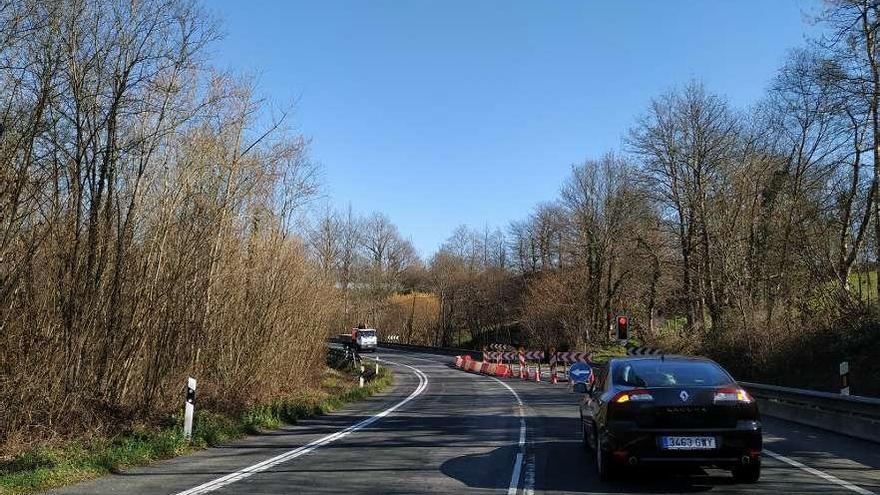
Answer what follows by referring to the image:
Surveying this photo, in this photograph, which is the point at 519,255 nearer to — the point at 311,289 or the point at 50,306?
the point at 311,289

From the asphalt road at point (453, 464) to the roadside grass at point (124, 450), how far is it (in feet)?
1.16

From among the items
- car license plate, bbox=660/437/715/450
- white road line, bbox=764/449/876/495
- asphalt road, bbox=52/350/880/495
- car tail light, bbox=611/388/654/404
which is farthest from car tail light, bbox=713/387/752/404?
white road line, bbox=764/449/876/495

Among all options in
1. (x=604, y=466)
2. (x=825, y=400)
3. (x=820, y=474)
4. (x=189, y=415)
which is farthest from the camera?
(x=825, y=400)

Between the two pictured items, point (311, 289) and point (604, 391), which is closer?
point (604, 391)

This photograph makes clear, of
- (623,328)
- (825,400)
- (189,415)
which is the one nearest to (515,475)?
(189,415)

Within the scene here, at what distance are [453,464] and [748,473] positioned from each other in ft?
12.6

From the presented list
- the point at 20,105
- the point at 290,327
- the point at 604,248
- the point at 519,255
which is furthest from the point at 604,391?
the point at 519,255

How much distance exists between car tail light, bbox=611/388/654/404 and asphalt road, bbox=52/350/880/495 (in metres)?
0.98

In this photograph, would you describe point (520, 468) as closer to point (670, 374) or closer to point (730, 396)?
point (670, 374)

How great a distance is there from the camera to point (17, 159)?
35.4 feet

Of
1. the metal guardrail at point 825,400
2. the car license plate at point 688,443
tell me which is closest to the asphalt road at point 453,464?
the car license plate at point 688,443

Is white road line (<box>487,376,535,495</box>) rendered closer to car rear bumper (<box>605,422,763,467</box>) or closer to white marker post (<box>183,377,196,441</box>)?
car rear bumper (<box>605,422,763,467</box>)

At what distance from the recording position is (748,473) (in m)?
8.23

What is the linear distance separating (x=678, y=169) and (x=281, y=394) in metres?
25.5
